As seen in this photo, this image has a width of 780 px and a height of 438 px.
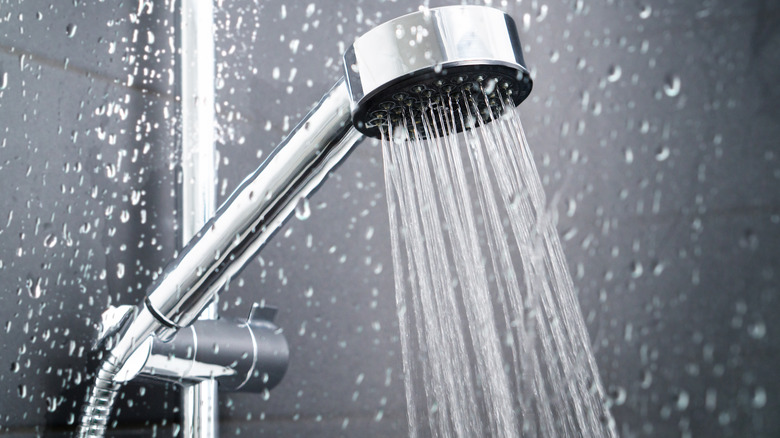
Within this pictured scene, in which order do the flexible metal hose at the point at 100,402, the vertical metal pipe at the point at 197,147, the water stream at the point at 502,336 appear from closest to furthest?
the flexible metal hose at the point at 100,402, the vertical metal pipe at the point at 197,147, the water stream at the point at 502,336

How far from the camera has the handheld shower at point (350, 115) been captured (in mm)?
361

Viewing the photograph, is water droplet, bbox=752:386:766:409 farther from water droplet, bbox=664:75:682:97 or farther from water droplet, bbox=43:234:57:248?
water droplet, bbox=43:234:57:248

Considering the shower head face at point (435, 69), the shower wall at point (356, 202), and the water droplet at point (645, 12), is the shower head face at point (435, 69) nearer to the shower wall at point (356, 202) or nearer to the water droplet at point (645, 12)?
the shower wall at point (356, 202)

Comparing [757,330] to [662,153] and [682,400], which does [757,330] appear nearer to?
[682,400]

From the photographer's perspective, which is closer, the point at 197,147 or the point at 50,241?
the point at 50,241

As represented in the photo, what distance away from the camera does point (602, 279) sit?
93 cm

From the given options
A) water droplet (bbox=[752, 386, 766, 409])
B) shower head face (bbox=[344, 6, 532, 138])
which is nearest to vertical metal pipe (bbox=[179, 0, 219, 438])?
shower head face (bbox=[344, 6, 532, 138])

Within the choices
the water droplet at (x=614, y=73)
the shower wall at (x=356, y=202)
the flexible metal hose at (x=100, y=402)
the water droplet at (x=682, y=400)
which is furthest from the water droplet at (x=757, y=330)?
the flexible metal hose at (x=100, y=402)

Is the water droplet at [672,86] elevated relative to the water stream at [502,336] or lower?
elevated

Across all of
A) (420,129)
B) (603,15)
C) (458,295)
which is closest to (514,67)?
(420,129)

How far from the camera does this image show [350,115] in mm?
386

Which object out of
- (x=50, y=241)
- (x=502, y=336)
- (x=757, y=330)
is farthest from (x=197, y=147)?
(x=757, y=330)

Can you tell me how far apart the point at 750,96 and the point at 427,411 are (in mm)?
629

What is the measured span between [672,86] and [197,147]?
0.67 m
